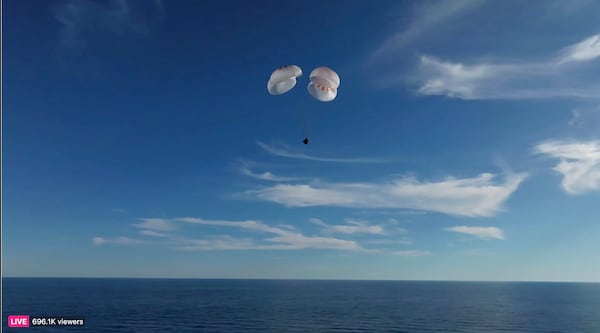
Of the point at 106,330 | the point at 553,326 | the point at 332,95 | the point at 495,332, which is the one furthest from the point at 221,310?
the point at 332,95

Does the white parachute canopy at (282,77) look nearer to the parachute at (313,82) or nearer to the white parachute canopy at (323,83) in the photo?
the parachute at (313,82)

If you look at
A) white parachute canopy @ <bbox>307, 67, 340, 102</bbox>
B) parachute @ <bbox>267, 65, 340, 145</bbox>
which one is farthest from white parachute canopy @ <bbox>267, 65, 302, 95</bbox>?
white parachute canopy @ <bbox>307, 67, 340, 102</bbox>

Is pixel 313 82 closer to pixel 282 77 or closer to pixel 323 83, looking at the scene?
pixel 323 83

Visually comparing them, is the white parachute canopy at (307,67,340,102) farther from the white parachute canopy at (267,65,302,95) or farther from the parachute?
the white parachute canopy at (267,65,302,95)

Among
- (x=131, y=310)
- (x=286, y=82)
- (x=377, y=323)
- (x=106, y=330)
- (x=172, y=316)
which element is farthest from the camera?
(x=131, y=310)

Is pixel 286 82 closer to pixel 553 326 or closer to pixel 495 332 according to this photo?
pixel 495 332
